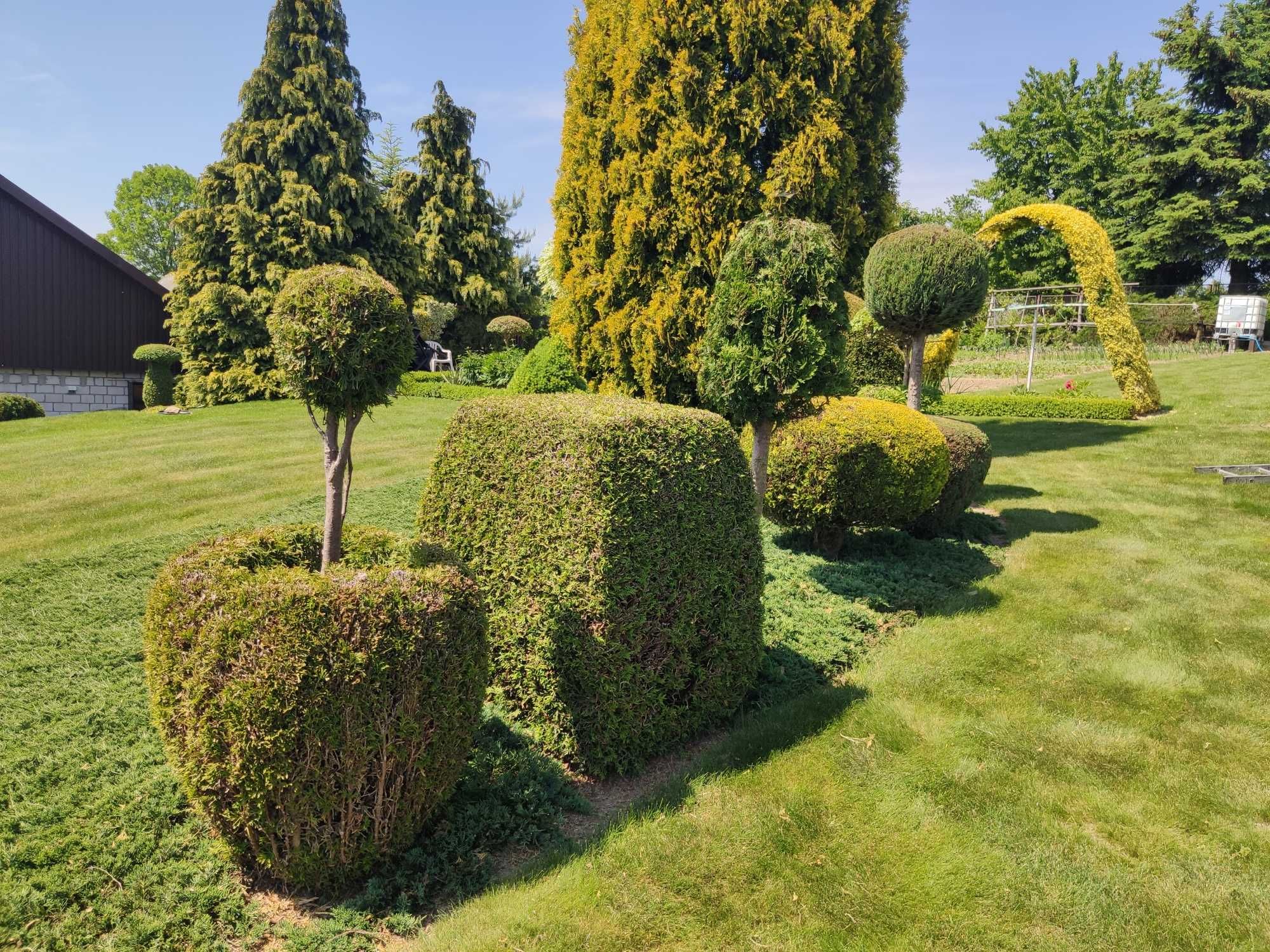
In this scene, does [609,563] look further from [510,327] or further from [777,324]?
[510,327]

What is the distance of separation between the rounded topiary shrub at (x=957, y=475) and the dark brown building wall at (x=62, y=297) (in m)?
21.9

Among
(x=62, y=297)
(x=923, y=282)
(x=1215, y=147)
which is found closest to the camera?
(x=923, y=282)

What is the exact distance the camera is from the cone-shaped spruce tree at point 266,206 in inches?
762

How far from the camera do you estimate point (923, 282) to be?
9031 mm

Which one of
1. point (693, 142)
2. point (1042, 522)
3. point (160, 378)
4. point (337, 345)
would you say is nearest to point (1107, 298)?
point (1042, 522)

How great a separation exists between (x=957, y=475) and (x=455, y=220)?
89.7 feet

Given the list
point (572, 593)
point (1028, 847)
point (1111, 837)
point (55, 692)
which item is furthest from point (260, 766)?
point (1111, 837)

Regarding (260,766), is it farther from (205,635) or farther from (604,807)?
(604,807)

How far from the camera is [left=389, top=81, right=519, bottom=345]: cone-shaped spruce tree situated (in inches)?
1169

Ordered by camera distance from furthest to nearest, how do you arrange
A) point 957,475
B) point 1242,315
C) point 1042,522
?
point 1242,315
point 1042,522
point 957,475

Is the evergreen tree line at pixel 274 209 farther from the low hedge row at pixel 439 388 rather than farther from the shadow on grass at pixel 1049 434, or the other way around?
the shadow on grass at pixel 1049 434

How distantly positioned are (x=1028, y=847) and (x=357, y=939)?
9.44ft

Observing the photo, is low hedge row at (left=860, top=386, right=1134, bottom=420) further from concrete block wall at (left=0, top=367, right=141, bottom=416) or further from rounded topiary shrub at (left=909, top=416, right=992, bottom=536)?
concrete block wall at (left=0, top=367, right=141, bottom=416)

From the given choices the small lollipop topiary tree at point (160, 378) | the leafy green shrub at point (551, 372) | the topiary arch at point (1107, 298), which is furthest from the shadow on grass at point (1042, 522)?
the small lollipop topiary tree at point (160, 378)
